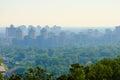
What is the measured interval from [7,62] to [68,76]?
239 ft

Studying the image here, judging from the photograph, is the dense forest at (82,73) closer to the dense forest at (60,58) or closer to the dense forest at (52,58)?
the dense forest at (60,58)

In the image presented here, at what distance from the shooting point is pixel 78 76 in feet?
60.3

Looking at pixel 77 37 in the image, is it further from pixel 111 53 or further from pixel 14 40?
pixel 111 53

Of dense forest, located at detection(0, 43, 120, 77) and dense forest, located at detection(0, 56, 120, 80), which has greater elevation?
dense forest, located at detection(0, 56, 120, 80)

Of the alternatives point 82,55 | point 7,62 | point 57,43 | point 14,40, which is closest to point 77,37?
point 57,43

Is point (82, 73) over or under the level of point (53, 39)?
over

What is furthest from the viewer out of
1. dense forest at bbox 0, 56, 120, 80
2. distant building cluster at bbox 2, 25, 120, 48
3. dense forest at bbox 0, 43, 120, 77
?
distant building cluster at bbox 2, 25, 120, 48

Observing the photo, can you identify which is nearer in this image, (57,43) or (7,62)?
(7,62)

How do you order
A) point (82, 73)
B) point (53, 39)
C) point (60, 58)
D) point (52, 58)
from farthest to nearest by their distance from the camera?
1. point (53, 39)
2. point (60, 58)
3. point (52, 58)
4. point (82, 73)

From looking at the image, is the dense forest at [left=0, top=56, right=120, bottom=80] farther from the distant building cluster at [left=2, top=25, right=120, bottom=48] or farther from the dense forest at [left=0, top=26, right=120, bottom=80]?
the distant building cluster at [left=2, top=25, right=120, bottom=48]

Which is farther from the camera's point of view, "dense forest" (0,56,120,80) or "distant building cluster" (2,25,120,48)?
"distant building cluster" (2,25,120,48)

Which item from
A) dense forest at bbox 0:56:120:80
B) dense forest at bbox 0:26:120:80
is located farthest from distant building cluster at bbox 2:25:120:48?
dense forest at bbox 0:56:120:80

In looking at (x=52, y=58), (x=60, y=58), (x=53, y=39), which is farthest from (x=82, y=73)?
(x=53, y=39)

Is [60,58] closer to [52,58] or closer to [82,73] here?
[52,58]
